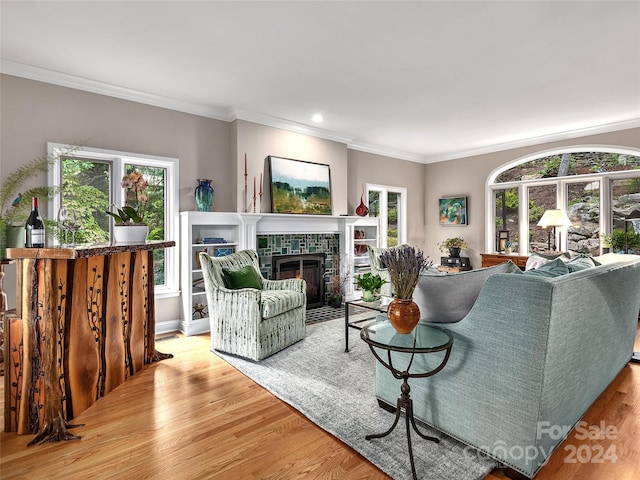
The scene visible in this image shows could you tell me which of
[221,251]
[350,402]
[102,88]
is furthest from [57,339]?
[102,88]

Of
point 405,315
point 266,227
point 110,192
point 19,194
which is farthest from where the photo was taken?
point 266,227

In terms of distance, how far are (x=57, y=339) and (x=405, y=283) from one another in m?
2.08

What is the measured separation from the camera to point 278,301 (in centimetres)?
327

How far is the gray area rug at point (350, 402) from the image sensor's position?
5.76ft

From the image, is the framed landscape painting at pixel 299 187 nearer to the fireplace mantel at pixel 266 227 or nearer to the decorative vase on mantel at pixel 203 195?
the fireplace mantel at pixel 266 227

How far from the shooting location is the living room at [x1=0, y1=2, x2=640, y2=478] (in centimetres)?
328

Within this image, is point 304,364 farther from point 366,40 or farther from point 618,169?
point 618,169

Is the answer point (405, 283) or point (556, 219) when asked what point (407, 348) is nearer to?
point (405, 283)

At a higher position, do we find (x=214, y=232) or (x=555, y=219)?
(x=555, y=219)

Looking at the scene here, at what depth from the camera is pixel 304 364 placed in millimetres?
3055

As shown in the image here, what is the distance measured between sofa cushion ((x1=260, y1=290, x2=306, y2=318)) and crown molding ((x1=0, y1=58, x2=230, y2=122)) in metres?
2.41

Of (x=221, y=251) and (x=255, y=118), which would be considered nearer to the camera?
(x=221, y=251)

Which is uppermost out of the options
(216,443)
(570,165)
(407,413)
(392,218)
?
(570,165)

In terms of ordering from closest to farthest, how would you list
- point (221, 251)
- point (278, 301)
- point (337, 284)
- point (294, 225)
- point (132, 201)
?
point (278, 301) < point (132, 201) < point (221, 251) < point (294, 225) < point (337, 284)
